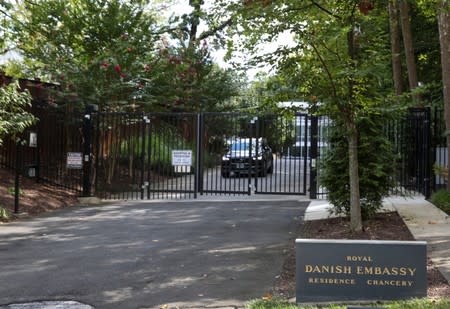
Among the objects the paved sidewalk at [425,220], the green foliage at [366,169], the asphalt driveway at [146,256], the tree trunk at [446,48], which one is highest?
the tree trunk at [446,48]

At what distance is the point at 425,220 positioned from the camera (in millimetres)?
10203

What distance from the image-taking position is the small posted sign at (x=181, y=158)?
1580 centimetres

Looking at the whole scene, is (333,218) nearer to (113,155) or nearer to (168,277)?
(168,277)

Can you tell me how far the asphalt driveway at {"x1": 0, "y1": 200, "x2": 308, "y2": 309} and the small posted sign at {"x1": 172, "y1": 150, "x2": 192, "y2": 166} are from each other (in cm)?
282

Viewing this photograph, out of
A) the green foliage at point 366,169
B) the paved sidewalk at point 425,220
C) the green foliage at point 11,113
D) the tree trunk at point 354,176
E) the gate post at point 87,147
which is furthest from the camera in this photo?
the gate post at point 87,147

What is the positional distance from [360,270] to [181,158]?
10.7m

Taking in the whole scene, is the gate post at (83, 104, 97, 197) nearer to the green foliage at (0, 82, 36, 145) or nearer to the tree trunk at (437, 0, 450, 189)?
the green foliage at (0, 82, 36, 145)

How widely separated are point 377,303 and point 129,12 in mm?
14475

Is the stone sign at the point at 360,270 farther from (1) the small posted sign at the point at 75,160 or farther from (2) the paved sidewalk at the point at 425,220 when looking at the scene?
(1) the small posted sign at the point at 75,160

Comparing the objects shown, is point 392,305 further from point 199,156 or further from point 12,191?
point 199,156

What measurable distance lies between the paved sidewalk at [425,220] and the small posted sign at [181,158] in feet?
12.5

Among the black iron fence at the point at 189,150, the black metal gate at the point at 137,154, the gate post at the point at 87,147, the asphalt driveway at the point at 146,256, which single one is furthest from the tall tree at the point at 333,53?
the gate post at the point at 87,147

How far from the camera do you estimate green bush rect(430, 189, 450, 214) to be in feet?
37.2

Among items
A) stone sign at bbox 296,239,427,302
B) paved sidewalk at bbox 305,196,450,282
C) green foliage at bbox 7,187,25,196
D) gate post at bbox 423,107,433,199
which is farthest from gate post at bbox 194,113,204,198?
stone sign at bbox 296,239,427,302
